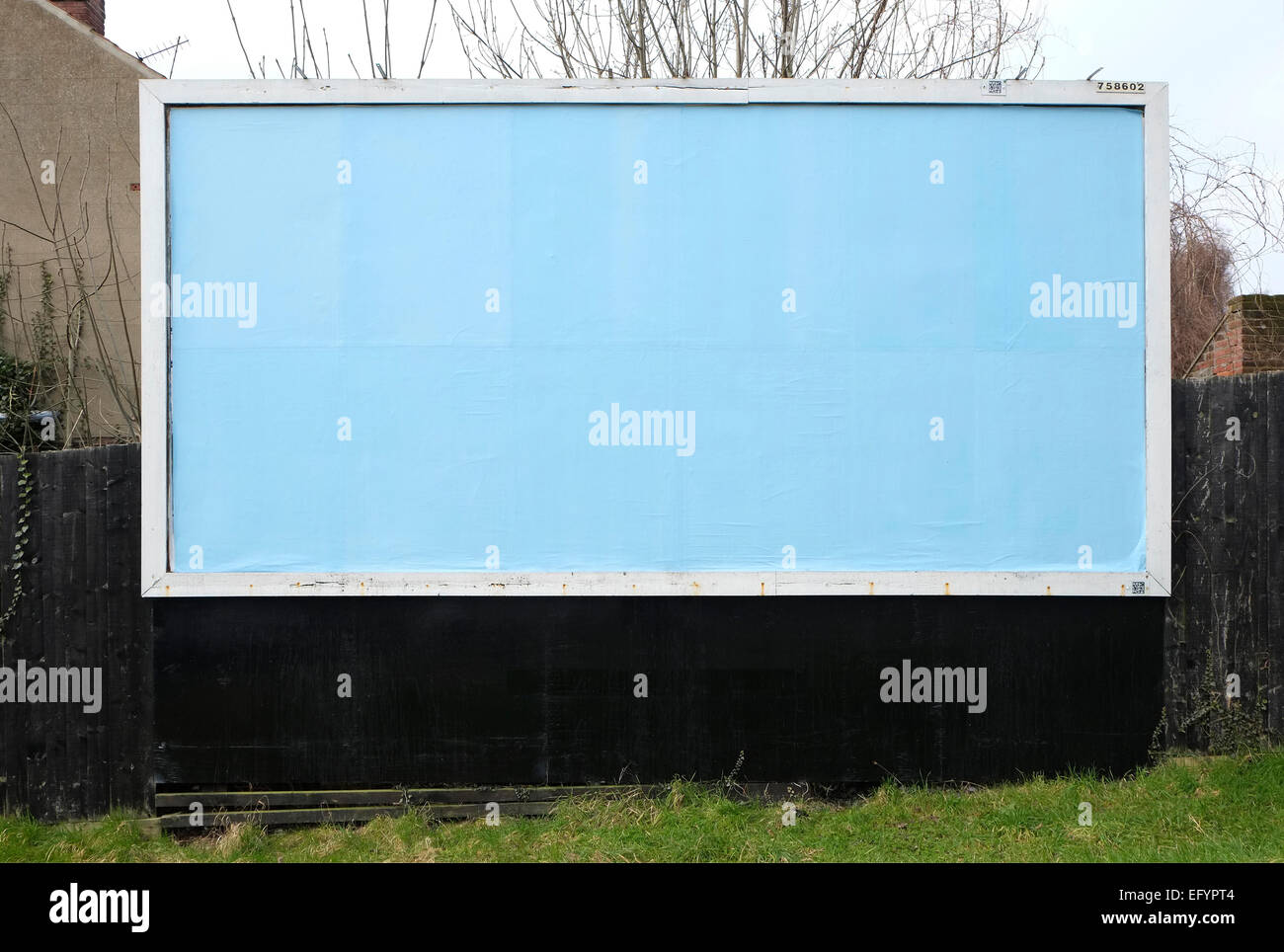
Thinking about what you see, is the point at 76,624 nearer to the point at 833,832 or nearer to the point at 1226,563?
the point at 833,832

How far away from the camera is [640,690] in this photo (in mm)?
4383

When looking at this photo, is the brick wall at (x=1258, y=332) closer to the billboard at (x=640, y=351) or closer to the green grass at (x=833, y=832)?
the billboard at (x=640, y=351)

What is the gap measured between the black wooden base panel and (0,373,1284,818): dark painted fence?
0.01 metres

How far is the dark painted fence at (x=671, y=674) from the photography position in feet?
14.3

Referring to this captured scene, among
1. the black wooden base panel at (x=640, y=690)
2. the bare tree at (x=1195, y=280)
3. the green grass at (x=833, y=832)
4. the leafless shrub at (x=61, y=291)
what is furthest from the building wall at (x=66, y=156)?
the bare tree at (x=1195, y=280)

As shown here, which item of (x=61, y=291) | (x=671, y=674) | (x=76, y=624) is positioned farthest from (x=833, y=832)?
(x=61, y=291)

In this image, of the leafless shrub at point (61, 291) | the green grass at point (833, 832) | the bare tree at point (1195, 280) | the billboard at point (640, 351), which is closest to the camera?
the green grass at point (833, 832)

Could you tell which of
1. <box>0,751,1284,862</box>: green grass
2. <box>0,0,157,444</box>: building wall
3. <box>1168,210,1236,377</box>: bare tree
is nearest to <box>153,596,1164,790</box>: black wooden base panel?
<box>0,751,1284,862</box>: green grass

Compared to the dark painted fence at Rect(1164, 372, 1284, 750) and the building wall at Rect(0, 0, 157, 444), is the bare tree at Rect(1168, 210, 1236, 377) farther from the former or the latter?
the building wall at Rect(0, 0, 157, 444)

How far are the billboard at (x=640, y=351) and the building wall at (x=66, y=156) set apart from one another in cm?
560

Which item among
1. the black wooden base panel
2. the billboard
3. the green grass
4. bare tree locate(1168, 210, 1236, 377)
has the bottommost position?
the green grass

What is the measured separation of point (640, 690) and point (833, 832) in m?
1.29

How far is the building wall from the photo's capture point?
8.55 metres

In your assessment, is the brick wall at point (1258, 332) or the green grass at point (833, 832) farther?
the brick wall at point (1258, 332)
